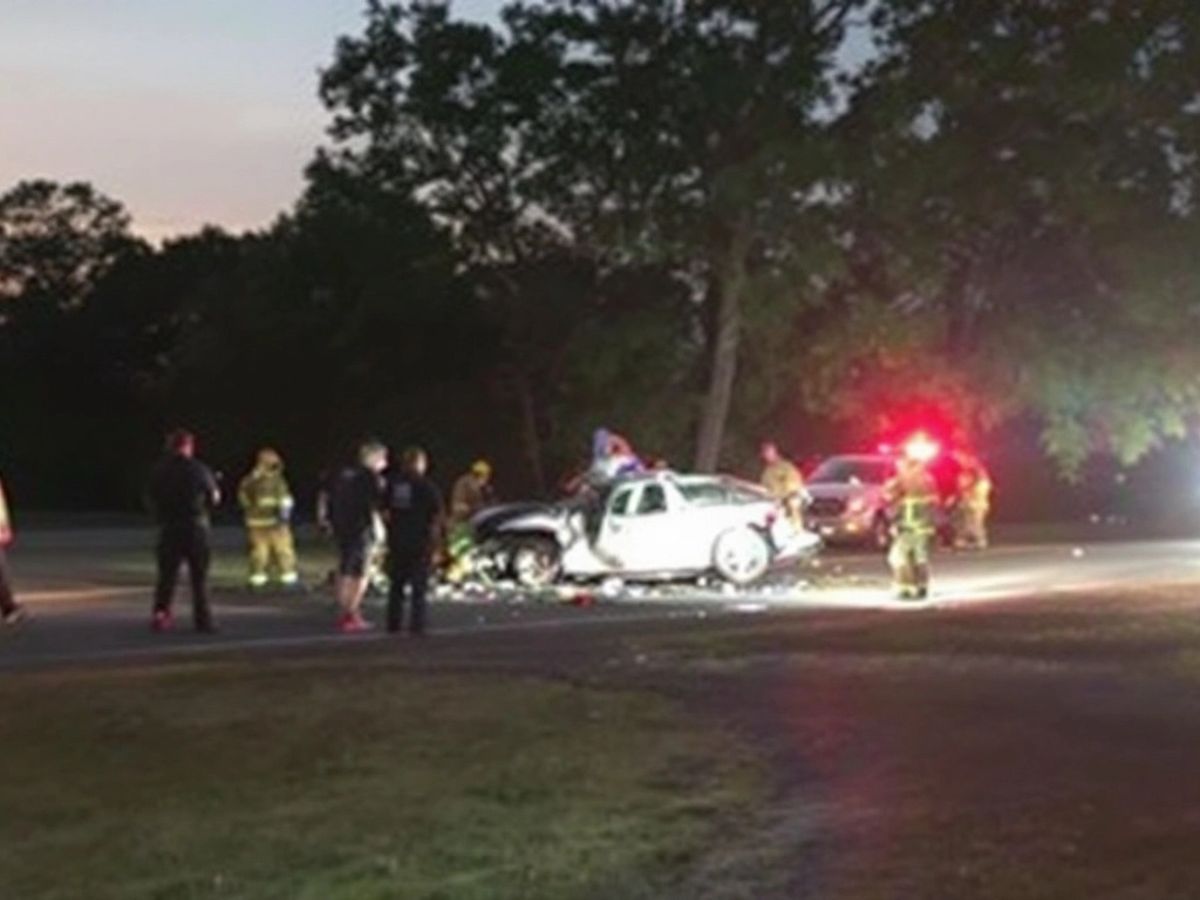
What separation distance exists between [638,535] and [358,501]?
6.75 m

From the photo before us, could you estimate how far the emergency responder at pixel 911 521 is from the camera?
78.9 ft

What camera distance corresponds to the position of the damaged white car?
1077 inches

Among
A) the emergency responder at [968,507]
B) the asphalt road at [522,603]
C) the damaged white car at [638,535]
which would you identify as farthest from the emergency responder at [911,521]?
the emergency responder at [968,507]

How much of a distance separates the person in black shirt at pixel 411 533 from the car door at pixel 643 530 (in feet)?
22.3

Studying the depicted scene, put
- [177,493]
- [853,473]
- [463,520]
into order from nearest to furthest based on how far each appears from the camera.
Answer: [177,493]
[463,520]
[853,473]

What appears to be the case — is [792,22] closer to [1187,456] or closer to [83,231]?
[1187,456]

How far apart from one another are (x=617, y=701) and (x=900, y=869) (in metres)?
5.67

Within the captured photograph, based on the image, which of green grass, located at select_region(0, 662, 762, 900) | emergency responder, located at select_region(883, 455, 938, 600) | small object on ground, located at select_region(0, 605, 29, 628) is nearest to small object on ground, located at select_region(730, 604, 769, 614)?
emergency responder, located at select_region(883, 455, 938, 600)

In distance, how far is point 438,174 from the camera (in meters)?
49.4

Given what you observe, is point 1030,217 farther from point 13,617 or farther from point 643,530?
point 13,617

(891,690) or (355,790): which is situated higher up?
(891,690)

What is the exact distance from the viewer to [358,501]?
69.7ft

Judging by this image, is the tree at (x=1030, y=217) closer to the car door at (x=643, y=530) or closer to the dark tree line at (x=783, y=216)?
the dark tree line at (x=783, y=216)

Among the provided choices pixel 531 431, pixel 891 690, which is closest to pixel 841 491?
pixel 531 431
